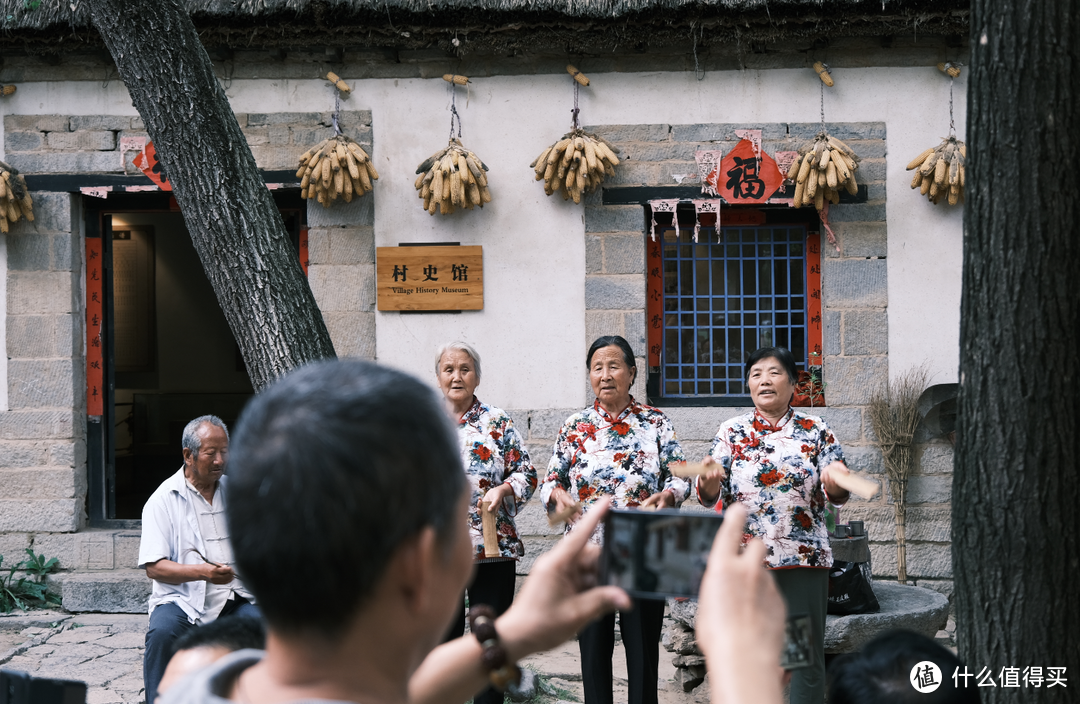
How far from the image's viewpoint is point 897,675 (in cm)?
147

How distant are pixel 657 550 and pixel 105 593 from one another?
5.79 metres

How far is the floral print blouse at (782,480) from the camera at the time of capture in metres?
3.75

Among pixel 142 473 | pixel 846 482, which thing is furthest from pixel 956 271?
pixel 142 473

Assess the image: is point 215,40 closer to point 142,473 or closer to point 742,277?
point 742,277

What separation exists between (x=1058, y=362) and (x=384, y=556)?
7.23 feet

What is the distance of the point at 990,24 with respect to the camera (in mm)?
2561

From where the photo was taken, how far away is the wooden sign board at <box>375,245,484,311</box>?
19.9ft

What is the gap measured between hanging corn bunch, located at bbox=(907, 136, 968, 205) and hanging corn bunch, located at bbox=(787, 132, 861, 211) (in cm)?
38

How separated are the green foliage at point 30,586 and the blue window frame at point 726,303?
13.5ft

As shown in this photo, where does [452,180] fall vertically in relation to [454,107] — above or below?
below

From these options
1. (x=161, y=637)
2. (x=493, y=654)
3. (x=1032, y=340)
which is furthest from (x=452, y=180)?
(x=493, y=654)

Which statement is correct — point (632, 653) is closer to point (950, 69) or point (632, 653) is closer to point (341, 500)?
point (341, 500)

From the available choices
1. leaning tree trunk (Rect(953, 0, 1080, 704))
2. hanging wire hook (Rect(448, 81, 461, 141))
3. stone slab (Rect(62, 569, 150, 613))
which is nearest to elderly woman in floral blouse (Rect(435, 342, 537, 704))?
leaning tree trunk (Rect(953, 0, 1080, 704))

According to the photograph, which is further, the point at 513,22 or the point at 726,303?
the point at 726,303
